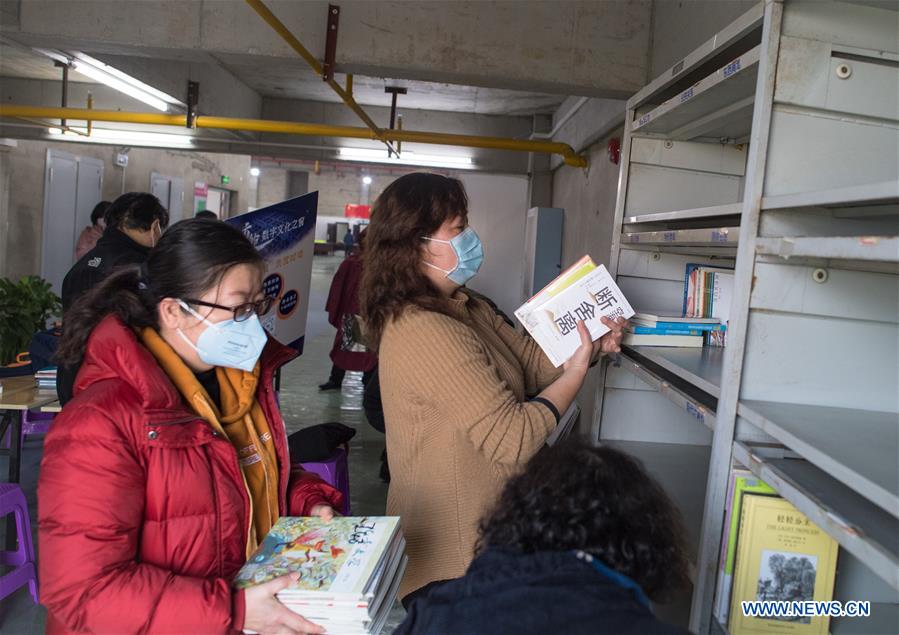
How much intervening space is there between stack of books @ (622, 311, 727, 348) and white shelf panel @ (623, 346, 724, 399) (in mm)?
26

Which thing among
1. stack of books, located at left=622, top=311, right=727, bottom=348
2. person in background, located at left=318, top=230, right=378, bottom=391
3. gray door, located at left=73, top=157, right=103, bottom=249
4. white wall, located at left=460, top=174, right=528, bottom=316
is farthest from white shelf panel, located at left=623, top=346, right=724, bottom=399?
gray door, located at left=73, top=157, right=103, bottom=249

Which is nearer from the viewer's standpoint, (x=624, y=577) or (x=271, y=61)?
(x=624, y=577)

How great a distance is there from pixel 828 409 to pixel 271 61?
4194 mm

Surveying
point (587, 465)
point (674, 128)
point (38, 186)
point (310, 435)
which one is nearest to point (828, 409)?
point (587, 465)

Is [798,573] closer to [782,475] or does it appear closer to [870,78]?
[782,475]

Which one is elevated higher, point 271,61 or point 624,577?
point 271,61

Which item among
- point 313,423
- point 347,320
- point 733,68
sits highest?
point 733,68

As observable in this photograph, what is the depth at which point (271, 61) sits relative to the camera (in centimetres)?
463

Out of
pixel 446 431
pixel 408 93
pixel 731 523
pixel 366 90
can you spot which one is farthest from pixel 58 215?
pixel 731 523

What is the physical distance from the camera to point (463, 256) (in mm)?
1915

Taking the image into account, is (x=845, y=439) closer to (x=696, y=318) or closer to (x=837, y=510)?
(x=837, y=510)

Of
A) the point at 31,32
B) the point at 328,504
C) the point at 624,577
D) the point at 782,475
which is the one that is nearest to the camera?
the point at 624,577

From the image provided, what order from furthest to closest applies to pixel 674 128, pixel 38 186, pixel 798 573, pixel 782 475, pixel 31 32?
pixel 38 186 < pixel 31 32 < pixel 674 128 < pixel 798 573 < pixel 782 475

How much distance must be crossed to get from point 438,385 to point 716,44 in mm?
1155
